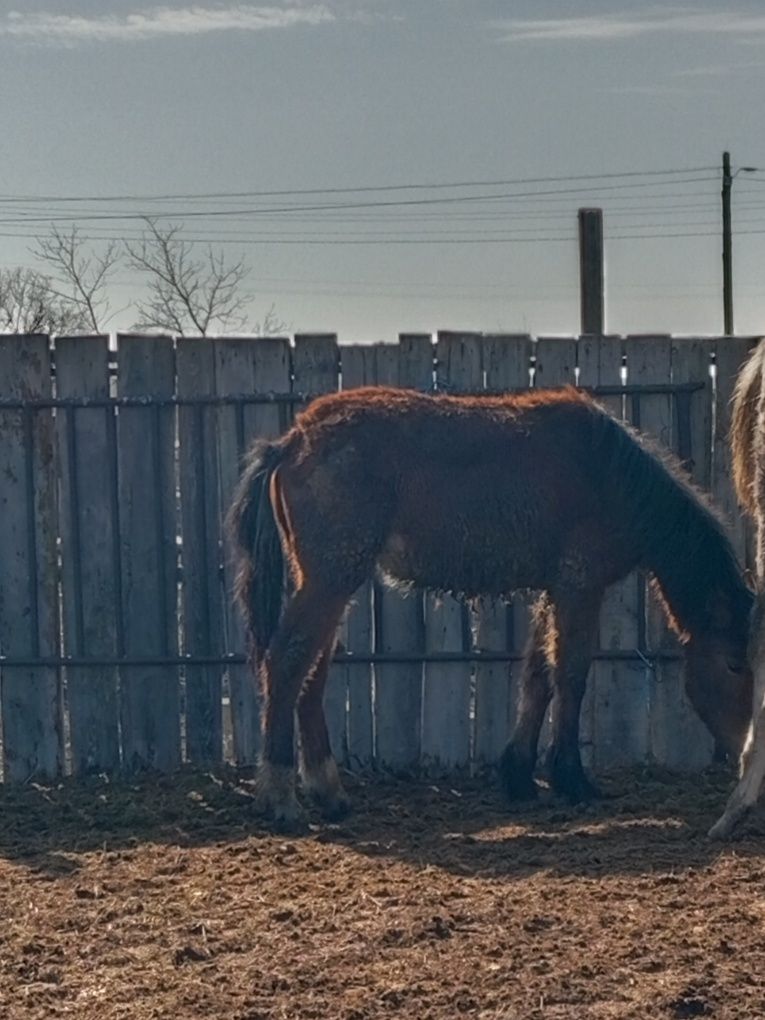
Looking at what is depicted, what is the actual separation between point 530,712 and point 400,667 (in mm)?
907

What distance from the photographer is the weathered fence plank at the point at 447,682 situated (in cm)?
830

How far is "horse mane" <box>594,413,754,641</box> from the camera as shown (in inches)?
294

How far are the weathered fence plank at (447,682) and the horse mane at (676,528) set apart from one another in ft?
3.63

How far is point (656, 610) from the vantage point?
331 inches

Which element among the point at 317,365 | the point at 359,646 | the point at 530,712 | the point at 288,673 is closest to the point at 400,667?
the point at 359,646

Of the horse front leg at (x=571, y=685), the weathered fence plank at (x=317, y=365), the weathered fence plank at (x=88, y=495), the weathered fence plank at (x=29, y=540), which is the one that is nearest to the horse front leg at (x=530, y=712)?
the horse front leg at (x=571, y=685)

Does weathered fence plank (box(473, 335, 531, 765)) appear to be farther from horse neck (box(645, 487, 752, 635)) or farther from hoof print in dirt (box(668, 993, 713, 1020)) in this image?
hoof print in dirt (box(668, 993, 713, 1020))

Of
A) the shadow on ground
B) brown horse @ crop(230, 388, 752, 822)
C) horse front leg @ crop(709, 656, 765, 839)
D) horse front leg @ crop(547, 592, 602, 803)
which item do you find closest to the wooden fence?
the shadow on ground

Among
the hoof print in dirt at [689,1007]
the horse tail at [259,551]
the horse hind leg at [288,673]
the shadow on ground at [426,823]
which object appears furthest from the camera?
the horse tail at [259,551]

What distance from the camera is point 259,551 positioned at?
741 centimetres

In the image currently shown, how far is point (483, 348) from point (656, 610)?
1762 mm

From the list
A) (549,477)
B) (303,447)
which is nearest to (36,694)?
(303,447)

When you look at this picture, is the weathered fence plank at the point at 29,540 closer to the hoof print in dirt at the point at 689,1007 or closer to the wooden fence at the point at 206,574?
the wooden fence at the point at 206,574

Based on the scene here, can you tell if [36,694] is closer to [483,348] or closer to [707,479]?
[483,348]
